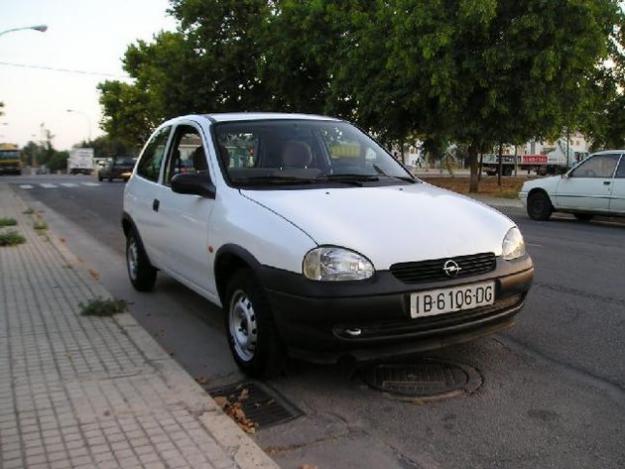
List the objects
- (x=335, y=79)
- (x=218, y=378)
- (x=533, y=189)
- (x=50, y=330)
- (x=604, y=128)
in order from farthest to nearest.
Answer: (x=604, y=128) → (x=335, y=79) → (x=533, y=189) → (x=50, y=330) → (x=218, y=378)

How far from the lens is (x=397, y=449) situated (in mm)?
3262

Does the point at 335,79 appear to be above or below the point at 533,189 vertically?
above

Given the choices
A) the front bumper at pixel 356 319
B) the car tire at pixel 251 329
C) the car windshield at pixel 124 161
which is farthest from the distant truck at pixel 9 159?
the front bumper at pixel 356 319

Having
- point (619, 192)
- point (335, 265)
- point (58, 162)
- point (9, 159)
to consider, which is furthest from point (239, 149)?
point (58, 162)

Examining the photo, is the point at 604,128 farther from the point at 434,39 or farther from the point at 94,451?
the point at 94,451

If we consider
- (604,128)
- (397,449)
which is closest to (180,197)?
(397,449)

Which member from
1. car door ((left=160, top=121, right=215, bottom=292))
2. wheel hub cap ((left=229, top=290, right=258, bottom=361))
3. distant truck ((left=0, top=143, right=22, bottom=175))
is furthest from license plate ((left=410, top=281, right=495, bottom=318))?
distant truck ((left=0, top=143, right=22, bottom=175))

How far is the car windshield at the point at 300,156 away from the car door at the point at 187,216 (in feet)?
0.79

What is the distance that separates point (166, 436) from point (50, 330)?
7.89 feet

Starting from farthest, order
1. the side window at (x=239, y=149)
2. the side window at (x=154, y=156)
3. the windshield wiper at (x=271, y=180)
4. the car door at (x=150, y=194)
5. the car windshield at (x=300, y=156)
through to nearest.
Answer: the side window at (x=154, y=156) < the car door at (x=150, y=194) < the side window at (x=239, y=149) < the car windshield at (x=300, y=156) < the windshield wiper at (x=271, y=180)

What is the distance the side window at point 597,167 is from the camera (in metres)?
13.6

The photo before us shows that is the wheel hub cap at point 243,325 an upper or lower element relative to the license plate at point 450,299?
lower

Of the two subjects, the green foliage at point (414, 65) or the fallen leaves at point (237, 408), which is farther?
Result: the green foliage at point (414, 65)

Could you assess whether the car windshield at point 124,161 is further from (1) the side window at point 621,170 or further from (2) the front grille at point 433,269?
(2) the front grille at point 433,269
